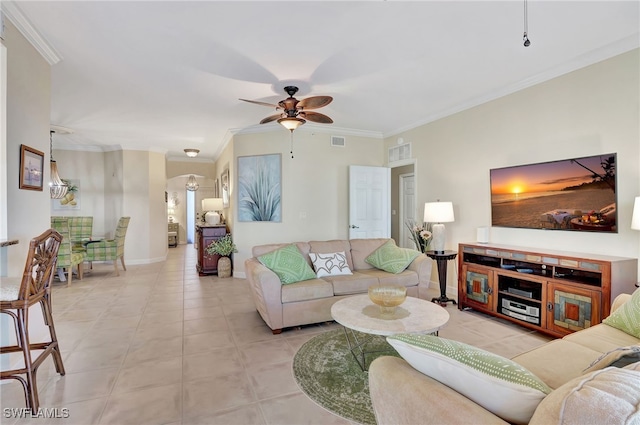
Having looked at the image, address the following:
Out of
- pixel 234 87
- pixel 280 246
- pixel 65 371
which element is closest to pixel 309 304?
pixel 280 246

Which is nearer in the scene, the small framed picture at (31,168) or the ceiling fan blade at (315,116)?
the small framed picture at (31,168)

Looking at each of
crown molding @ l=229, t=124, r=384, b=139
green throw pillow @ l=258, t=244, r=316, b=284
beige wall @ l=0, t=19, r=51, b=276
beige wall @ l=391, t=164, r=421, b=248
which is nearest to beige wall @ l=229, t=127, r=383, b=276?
crown molding @ l=229, t=124, r=384, b=139

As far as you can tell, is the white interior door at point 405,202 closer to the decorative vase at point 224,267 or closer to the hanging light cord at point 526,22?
the decorative vase at point 224,267

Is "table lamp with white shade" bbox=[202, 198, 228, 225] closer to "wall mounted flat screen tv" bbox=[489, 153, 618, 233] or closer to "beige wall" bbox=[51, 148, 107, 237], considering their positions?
"beige wall" bbox=[51, 148, 107, 237]

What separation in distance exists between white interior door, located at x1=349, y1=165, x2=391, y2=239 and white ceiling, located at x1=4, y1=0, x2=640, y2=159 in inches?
55.6

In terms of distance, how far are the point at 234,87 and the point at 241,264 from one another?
126 inches

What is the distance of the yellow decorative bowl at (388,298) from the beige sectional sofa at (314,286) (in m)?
0.98

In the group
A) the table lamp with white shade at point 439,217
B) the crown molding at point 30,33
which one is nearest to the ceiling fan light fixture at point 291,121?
the table lamp with white shade at point 439,217

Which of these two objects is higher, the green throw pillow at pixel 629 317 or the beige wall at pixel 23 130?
the beige wall at pixel 23 130

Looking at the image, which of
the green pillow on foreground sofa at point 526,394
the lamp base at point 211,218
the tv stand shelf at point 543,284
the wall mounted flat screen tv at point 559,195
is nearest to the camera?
the green pillow on foreground sofa at point 526,394

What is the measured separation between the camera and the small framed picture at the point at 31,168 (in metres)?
2.46

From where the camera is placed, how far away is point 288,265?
11.2 feet

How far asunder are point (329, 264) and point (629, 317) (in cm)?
256

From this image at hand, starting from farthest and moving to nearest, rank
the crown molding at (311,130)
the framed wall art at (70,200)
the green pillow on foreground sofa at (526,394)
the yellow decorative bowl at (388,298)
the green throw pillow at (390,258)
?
the framed wall art at (70,200) < the crown molding at (311,130) < the green throw pillow at (390,258) < the yellow decorative bowl at (388,298) < the green pillow on foreground sofa at (526,394)
